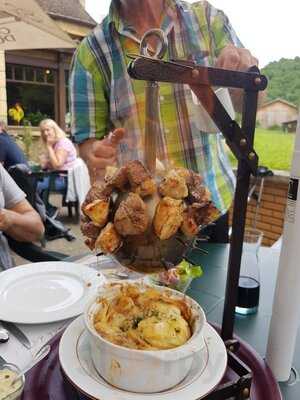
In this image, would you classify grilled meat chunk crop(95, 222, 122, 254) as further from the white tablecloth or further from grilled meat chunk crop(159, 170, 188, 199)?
the white tablecloth

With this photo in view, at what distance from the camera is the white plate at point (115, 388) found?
46 cm

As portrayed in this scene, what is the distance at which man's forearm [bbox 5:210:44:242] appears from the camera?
157cm

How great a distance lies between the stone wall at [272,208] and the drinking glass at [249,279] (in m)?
1.95

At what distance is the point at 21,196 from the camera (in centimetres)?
161

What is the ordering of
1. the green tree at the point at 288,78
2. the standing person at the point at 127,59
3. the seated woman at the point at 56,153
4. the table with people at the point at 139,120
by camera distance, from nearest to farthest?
the table with people at the point at 139,120, the standing person at the point at 127,59, the green tree at the point at 288,78, the seated woman at the point at 56,153

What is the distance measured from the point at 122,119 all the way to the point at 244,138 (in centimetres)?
69

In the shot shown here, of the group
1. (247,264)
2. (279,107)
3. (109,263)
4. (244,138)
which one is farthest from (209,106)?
(279,107)

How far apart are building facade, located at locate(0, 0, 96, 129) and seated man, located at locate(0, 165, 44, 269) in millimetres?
4598

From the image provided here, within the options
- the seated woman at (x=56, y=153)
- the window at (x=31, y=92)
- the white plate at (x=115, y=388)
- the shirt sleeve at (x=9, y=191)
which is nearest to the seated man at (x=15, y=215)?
the shirt sleeve at (x=9, y=191)

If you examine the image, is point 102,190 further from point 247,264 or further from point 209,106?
point 247,264

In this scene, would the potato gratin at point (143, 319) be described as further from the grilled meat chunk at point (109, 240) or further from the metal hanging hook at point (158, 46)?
the metal hanging hook at point (158, 46)

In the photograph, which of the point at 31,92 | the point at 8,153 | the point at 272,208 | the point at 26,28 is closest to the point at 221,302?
the point at 272,208

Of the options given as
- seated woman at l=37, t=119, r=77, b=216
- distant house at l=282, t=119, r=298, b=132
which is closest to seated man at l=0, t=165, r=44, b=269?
distant house at l=282, t=119, r=298, b=132

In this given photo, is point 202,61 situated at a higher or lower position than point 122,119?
higher
